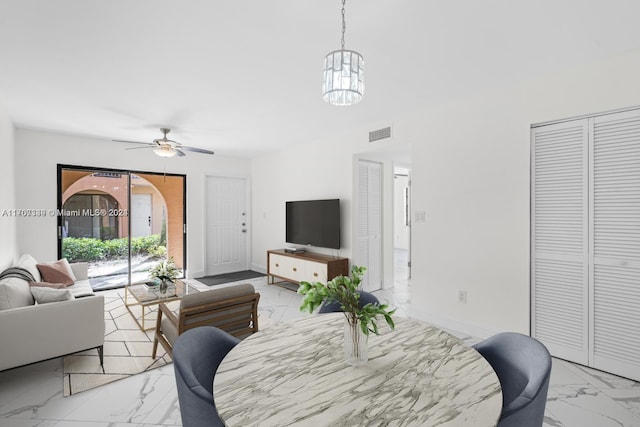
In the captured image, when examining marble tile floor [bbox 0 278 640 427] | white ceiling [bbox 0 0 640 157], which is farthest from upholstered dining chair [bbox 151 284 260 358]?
white ceiling [bbox 0 0 640 157]

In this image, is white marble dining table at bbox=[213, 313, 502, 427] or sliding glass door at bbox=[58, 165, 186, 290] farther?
sliding glass door at bbox=[58, 165, 186, 290]

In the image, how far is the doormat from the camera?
19.1 feet

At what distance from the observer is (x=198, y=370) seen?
143 cm

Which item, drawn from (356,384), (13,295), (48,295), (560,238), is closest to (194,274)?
(48,295)

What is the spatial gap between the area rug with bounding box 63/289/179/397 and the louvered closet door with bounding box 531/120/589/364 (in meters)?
3.52

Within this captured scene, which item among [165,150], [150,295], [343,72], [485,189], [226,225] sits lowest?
[150,295]

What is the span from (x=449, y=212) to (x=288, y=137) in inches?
112

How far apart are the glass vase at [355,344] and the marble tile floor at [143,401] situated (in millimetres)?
1472

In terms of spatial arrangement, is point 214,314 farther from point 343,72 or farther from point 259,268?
point 259,268

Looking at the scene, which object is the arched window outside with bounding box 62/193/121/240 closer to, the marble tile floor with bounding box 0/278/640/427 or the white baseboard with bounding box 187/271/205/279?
the white baseboard with bounding box 187/271/205/279

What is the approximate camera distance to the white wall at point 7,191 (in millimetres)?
3520

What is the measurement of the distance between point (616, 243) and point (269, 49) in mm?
3180

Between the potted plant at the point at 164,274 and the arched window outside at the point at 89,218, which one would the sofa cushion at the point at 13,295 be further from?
the arched window outside at the point at 89,218

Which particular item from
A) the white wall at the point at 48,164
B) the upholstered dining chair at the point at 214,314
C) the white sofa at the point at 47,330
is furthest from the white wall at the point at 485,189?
the white wall at the point at 48,164
